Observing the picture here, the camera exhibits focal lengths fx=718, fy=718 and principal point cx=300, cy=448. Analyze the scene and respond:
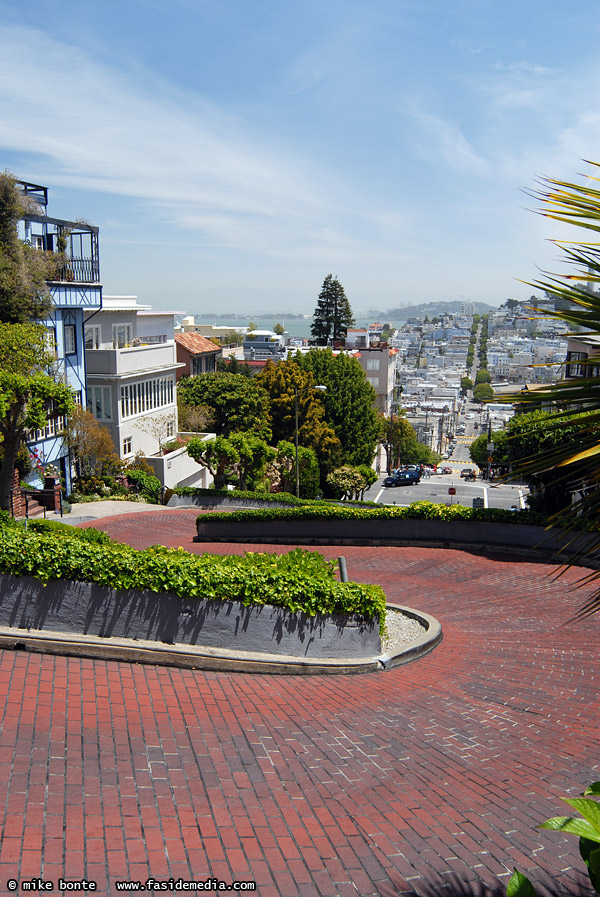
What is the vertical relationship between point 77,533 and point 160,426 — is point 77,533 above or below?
above

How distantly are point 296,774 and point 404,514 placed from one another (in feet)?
48.0

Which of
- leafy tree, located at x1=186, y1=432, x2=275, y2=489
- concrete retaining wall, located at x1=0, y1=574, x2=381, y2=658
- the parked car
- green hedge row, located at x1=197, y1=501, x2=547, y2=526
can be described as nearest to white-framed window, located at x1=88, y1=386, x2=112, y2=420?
leafy tree, located at x1=186, y1=432, x2=275, y2=489

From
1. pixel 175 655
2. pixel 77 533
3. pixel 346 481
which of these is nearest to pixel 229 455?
pixel 346 481

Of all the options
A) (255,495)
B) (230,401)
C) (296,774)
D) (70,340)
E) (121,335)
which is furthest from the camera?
(230,401)

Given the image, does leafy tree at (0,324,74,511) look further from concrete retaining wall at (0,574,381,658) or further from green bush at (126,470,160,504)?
green bush at (126,470,160,504)

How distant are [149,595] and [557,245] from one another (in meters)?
6.88

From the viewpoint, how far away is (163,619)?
9.24m

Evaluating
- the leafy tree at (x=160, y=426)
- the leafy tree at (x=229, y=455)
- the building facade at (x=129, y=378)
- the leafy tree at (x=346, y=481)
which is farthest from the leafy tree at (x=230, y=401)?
the leafy tree at (x=229, y=455)

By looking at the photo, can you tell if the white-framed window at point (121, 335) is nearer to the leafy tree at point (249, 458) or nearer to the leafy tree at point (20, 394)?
the leafy tree at point (249, 458)

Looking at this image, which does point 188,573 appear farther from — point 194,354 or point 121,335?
point 194,354

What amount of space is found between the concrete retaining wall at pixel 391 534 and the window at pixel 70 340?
40.1 ft

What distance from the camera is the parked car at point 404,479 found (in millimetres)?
64500

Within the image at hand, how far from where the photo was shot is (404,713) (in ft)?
27.0

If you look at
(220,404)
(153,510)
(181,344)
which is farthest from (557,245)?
(181,344)
